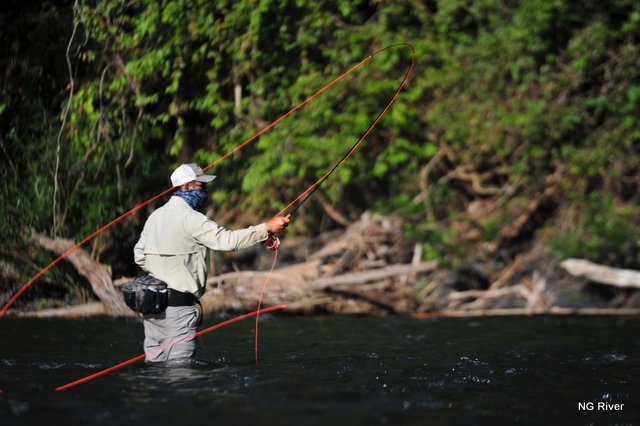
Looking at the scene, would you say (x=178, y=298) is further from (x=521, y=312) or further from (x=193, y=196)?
(x=521, y=312)

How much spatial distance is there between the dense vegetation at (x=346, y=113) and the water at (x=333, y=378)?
2.78 metres

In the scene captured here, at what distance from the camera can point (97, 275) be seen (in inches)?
359

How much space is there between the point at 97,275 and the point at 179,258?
422 centimetres

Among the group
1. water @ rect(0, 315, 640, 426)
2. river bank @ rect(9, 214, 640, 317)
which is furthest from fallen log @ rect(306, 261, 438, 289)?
water @ rect(0, 315, 640, 426)

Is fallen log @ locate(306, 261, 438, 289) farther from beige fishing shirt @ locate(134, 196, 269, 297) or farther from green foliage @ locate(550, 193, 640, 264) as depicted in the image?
beige fishing shirt @ locate(134, 196, 269, 297)

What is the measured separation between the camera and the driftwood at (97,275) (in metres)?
8.95

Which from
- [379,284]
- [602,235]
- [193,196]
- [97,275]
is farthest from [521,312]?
[193,196]

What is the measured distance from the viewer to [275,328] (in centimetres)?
849

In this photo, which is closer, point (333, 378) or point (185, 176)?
point (333, 378)

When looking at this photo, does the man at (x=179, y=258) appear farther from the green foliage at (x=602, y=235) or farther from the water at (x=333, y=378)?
the green foliage at (x=602, y=235)

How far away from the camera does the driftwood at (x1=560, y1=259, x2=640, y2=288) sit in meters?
9.74

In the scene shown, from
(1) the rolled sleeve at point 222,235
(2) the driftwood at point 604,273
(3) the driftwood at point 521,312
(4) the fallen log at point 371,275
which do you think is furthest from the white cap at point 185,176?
(2) the driftwood at point 604,273

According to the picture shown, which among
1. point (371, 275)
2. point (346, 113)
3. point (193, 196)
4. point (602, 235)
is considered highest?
point (346, 113)

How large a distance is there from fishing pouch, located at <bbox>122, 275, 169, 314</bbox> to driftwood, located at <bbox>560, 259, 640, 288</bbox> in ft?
20.9
